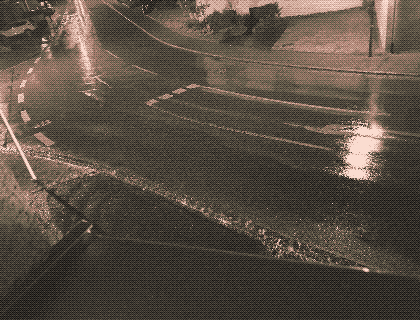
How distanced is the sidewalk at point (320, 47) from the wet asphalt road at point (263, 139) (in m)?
0.67

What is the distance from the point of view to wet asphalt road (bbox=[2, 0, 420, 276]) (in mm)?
4703

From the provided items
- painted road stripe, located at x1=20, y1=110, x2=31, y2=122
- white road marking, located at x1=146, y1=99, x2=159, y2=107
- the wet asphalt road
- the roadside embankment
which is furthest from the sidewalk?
the roadside embankment

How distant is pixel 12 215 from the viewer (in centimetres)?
353

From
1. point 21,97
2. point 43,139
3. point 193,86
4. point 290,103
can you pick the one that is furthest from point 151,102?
point 21,97

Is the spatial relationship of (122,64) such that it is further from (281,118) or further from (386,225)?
(386,225)

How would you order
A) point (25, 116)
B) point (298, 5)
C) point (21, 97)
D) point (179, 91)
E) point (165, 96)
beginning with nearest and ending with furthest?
point (165, 96), point (179, 91), point (25, 116), point (21, 97), point (298, 5)

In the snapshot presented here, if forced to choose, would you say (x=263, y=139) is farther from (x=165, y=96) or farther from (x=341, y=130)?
(x=165, y=96)

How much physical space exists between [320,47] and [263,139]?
715 cm

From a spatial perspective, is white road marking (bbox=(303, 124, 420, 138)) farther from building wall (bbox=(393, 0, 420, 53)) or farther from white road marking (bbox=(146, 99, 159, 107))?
building wall (bbox=(393, 0, 420, 53))

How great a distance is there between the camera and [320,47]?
12.1m

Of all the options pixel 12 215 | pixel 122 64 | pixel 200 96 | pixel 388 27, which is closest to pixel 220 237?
pixel 12 215

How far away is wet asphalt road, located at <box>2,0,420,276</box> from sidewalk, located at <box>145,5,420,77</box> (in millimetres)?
668

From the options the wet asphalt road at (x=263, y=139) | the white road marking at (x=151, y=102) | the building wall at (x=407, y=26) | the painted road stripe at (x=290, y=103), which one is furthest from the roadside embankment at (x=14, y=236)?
the building wall at (x=407, y=26)

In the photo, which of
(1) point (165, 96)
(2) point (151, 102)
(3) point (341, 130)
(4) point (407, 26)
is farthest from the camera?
(1) point (165, 96)
